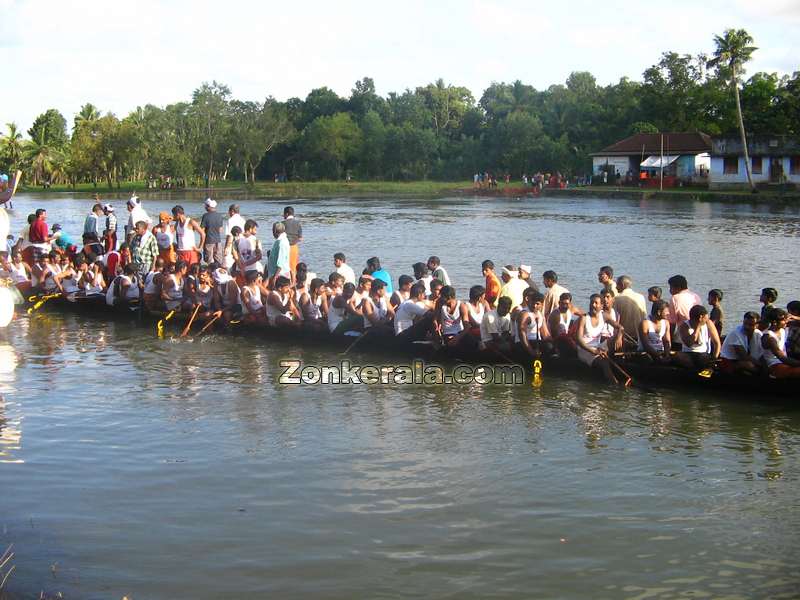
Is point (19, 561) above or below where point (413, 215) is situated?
below

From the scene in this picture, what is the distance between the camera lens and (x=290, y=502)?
307 inches

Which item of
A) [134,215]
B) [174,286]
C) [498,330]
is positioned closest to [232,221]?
[174,286]

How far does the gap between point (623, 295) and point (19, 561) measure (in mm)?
8014

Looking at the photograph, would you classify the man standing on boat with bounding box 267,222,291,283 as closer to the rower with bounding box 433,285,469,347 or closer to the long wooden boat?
the long wooden boat

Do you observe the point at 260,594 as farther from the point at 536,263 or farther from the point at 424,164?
the point at 424,164

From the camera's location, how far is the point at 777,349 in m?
10.1

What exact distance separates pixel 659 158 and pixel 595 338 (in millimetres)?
57316

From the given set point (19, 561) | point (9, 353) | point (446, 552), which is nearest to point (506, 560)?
point (446, 552)

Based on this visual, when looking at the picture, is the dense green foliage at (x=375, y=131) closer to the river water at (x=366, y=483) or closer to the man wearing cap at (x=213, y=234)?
the man wearing cap at (x=213, y=234)

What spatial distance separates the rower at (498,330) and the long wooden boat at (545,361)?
0.12 metres

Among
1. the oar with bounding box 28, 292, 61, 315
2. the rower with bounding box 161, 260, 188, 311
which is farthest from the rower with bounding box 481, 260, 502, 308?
the oar with bounding box 28, 292, 61, 315

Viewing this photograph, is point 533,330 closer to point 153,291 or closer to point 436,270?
point 436,270

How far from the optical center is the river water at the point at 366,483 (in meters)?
6.50

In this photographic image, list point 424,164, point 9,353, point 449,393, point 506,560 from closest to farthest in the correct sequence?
point 506,560 → point 449,393 → point 9,353 → point 424,164
